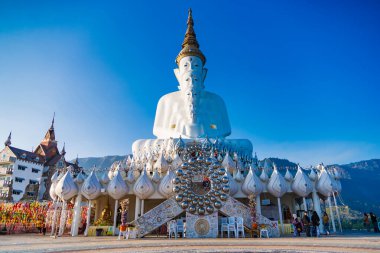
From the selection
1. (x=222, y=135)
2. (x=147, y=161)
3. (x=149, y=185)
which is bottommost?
(x=149, y=185)

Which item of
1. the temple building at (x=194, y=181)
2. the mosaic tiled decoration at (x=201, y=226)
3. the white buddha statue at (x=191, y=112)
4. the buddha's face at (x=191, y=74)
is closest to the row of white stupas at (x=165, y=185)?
the temple building at (x=194, y=181)

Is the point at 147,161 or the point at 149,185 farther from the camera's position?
the point at 147,161

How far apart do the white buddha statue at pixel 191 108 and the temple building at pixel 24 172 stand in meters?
22.3

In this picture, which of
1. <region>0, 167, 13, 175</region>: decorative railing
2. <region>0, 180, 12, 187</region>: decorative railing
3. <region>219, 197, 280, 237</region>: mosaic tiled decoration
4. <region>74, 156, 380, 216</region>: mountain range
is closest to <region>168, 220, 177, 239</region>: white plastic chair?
<region>219, 197, 280, 237</region>: mosaic tiled decoration

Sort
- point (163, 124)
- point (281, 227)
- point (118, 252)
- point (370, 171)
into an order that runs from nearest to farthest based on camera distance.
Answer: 1. point (118, 252)
2. point (281, 227)
3. point (163, 124)
4. point (370, 171)

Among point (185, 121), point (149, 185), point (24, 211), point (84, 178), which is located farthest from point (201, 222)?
point (24, 211)

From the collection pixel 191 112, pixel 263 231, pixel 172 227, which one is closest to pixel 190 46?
pixel 191 112

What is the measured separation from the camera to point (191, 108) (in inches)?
1050

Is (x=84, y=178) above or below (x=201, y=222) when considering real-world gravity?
above

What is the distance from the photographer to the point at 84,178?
57.7 feet

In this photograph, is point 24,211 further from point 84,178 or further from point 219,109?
point 219,109

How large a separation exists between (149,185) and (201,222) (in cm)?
498

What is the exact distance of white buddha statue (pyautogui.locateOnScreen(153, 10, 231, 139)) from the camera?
26.6 m

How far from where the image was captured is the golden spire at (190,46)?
29.5 m
